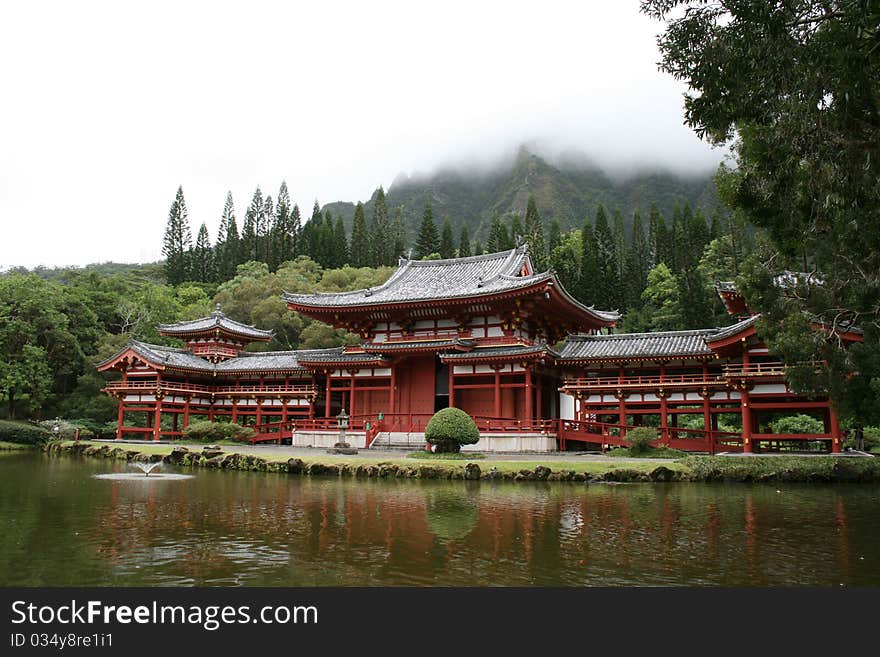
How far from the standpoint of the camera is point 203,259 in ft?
301

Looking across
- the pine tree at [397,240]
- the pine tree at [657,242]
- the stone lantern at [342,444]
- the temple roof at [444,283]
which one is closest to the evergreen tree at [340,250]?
the pine tree at [397,240]

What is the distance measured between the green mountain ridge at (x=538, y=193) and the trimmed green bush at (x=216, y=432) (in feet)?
332

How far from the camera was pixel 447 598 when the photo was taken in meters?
7.58

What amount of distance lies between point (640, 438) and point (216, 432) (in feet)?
73.4

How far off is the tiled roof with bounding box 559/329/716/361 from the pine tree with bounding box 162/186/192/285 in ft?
233

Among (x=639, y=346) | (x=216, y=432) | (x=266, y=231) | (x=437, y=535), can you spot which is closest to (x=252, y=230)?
A: (x=266, y=231)

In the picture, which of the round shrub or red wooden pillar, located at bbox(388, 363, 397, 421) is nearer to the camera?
the round shrub

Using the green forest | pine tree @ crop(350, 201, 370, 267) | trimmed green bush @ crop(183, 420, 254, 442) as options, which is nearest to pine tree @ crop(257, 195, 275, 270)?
the green forest

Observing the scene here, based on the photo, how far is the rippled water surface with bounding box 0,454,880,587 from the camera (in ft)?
28.5

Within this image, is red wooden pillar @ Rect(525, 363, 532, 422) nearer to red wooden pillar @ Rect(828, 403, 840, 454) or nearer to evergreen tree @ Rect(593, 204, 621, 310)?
red wooden pillar @ Rect(828, 403, 840, 454)

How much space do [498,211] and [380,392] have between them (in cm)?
11723

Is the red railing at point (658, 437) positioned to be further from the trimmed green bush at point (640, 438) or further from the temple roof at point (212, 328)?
the temple roof at point (212, 328)

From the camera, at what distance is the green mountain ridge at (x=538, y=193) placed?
461 feet

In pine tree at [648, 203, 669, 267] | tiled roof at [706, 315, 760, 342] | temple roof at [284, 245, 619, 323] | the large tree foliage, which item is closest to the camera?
the large tree foliage
